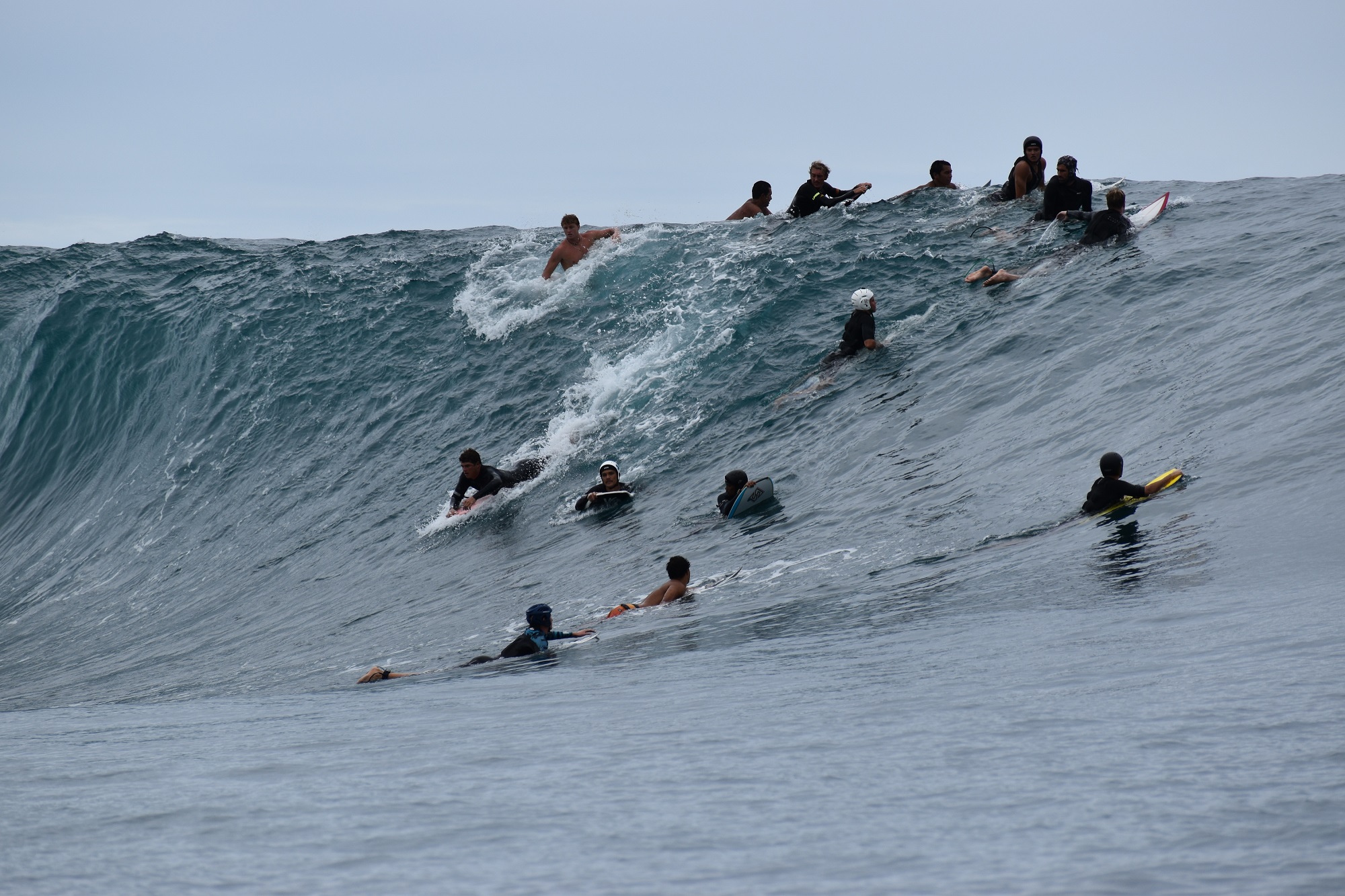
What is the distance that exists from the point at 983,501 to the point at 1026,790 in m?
7.18

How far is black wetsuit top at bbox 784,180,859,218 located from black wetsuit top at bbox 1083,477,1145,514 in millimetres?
14874

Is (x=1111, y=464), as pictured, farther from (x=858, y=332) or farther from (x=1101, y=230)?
(x=1101, y=230)

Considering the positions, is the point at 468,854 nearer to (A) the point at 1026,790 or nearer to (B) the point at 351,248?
(A) the point at 1026,790

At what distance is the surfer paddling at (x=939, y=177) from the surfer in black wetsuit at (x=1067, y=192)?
4924mm

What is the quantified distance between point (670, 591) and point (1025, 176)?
14.5 metres

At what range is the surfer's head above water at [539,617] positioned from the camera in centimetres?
966

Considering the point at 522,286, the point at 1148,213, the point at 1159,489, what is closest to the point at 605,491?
the point at 1159,489

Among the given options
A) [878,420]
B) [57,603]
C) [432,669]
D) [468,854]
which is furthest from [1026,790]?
[57,603]

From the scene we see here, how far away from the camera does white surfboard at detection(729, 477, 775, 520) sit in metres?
13.3

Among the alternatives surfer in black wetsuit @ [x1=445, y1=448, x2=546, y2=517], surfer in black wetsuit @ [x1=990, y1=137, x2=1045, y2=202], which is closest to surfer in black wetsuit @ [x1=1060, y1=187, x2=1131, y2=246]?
surfer in black wetsuit @ [x1=990, y1=137, x2=1045, y2=202]

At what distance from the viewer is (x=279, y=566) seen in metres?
16.3

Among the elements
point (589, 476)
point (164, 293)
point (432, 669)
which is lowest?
point (432, 669)

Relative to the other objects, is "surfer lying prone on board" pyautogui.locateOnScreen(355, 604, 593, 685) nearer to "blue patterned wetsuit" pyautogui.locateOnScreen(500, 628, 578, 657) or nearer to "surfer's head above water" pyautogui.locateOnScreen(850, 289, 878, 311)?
"blue patterned wetsuit" pyautogui.locateOnScreen(500, 628, 578, 657)

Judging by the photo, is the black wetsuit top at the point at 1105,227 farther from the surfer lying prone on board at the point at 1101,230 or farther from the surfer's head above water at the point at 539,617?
the surfer's head above water at the point at 539,617
